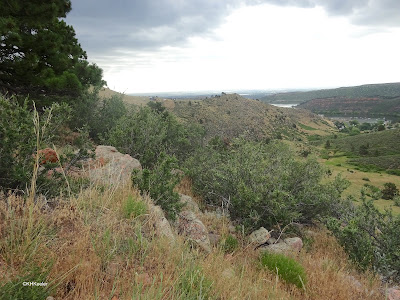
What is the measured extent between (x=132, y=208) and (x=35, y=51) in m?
8.20

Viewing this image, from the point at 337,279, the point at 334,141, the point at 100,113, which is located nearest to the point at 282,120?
the point at 334,141

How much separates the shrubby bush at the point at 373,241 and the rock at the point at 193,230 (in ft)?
9.60

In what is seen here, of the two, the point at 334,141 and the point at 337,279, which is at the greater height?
the point at 337,279

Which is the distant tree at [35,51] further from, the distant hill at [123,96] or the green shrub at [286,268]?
the green shrub at [286,268]

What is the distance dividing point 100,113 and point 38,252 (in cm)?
1172

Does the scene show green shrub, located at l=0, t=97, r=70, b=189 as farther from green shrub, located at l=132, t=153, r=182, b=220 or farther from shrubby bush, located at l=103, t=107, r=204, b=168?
shrubby bush, located at l=103, t=107, r=204, b=168

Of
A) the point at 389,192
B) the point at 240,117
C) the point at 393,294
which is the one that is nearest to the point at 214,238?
the point at 393,294

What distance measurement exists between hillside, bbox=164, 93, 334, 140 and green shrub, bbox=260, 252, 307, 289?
46.2 meters

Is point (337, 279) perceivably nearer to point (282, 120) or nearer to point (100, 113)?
point (100, 113)

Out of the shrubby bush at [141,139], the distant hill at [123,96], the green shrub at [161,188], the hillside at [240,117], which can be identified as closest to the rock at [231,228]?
the green shrub at [161,188]

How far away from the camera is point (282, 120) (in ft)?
285

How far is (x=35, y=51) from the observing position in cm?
852

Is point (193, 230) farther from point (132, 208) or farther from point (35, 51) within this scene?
point (35, 51)

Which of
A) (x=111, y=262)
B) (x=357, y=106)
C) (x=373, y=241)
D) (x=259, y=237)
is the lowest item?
(x=357, y=106)
